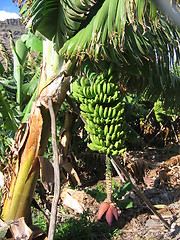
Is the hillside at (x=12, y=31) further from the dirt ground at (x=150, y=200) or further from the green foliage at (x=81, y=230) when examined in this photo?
the dirt ground at (x=150, y=200)

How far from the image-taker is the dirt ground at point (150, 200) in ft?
7.97

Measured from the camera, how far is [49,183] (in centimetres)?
157

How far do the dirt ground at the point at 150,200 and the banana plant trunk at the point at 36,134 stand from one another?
82 centimetres

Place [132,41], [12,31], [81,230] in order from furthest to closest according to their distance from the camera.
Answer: [12,31], [81,230], [132,41]

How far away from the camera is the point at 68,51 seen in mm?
1407

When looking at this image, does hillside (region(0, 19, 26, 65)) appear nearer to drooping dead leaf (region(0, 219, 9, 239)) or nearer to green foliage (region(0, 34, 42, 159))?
green foliage (region(0, 34, 42, 159))

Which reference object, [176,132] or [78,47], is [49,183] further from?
[176,132]

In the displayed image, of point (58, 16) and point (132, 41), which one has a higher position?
point (58, 16)

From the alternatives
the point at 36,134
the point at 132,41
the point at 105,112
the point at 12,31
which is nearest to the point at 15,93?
the point at 36,134

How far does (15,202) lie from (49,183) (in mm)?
357

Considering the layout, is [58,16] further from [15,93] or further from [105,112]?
[15,93]

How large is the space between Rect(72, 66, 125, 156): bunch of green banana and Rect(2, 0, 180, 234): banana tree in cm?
12

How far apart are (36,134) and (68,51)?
21.5 inches

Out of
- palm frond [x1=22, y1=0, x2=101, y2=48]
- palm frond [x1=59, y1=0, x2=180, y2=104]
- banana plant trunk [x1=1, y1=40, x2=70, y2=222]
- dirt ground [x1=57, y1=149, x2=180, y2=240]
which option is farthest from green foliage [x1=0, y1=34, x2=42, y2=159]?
dirt ground [x1=57, y1=149, x2=180, y2=240]
